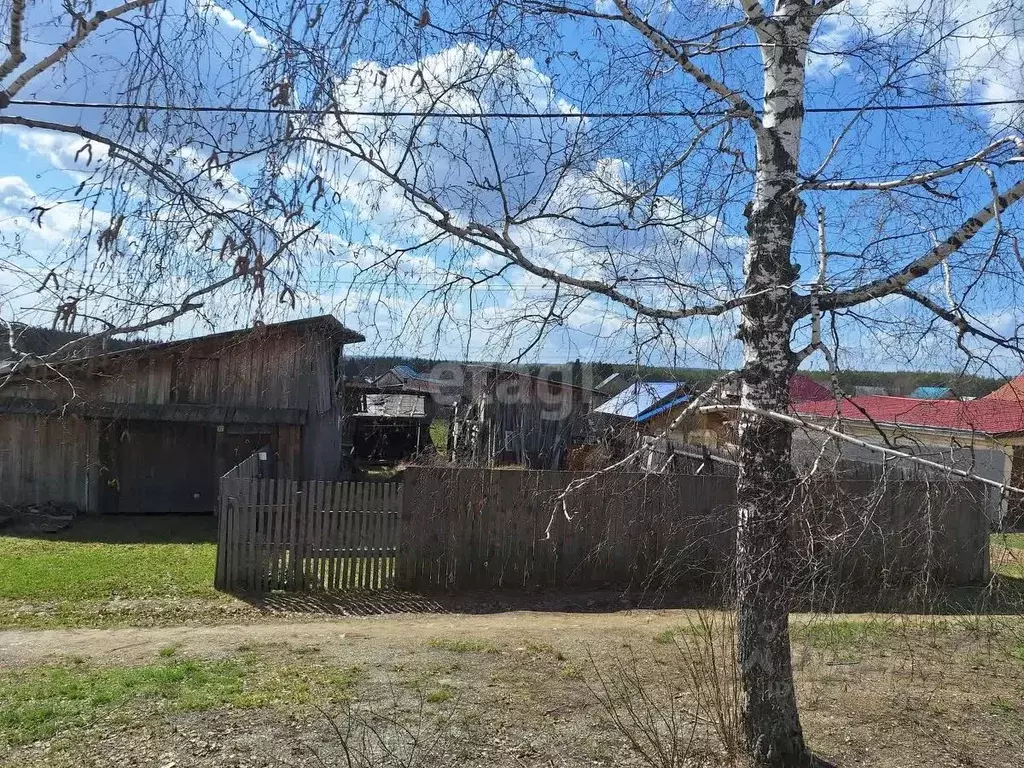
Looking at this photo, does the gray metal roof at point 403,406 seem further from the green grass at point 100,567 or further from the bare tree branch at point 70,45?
the bare tree branch at point 70,45

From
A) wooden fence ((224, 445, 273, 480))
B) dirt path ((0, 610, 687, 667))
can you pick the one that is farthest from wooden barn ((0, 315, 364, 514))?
dirt path ((0, 610, 687, 667))

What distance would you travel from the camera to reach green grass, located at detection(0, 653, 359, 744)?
5480 millimetres

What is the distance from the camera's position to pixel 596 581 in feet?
37.9

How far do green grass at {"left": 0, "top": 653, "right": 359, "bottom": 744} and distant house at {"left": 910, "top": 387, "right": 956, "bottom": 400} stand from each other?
15.1 feet

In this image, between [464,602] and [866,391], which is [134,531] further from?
[866,391]

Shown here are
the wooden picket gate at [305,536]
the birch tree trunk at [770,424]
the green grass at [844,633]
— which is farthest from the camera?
the wooden picket gate at [305,536]

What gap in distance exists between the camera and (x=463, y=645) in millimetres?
7922

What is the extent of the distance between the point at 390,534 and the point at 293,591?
4.92 ft

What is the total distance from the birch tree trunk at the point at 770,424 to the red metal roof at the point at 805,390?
0.99 ft

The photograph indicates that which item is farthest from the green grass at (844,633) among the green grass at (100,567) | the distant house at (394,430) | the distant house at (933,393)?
the distant house at (394,430)

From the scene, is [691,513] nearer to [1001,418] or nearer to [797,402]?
[1001,418]

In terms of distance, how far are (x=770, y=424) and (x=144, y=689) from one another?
5136 millimetres

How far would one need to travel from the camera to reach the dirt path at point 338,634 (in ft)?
25.8

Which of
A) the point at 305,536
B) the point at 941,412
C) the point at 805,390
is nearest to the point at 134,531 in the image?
the point at 305,536
